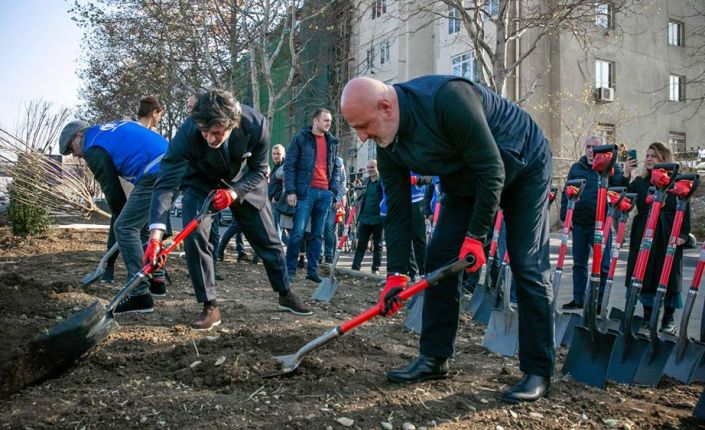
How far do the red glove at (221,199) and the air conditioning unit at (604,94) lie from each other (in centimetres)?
2107

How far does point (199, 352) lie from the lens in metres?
3.73

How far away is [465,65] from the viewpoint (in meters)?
24.5

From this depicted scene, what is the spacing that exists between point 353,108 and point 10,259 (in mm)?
7926

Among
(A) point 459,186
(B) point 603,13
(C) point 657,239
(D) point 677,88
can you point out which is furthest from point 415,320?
(D) point 677,88

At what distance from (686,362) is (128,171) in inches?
183

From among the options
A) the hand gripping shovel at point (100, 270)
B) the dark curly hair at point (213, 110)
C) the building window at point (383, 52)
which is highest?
the building window at point (383, 52)

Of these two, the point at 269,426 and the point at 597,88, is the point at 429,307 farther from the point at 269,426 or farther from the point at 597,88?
the point at 597,88

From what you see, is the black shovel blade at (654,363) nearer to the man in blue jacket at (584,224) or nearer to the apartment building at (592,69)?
the man in blue jacket at (584,224)

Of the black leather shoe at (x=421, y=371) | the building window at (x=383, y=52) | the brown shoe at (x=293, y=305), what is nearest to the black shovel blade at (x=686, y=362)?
the black leather shoe at (x=421, y=371)

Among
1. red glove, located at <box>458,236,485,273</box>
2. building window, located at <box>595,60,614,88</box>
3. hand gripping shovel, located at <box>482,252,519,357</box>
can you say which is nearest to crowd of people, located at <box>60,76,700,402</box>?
red glove, located at <box>458,236,485,273</box>

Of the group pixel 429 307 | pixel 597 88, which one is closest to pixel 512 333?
pixel 429 307

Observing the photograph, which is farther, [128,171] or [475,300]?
[475,300]

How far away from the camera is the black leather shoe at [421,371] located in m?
3.40

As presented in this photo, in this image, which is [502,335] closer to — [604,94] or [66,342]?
[66,342]
